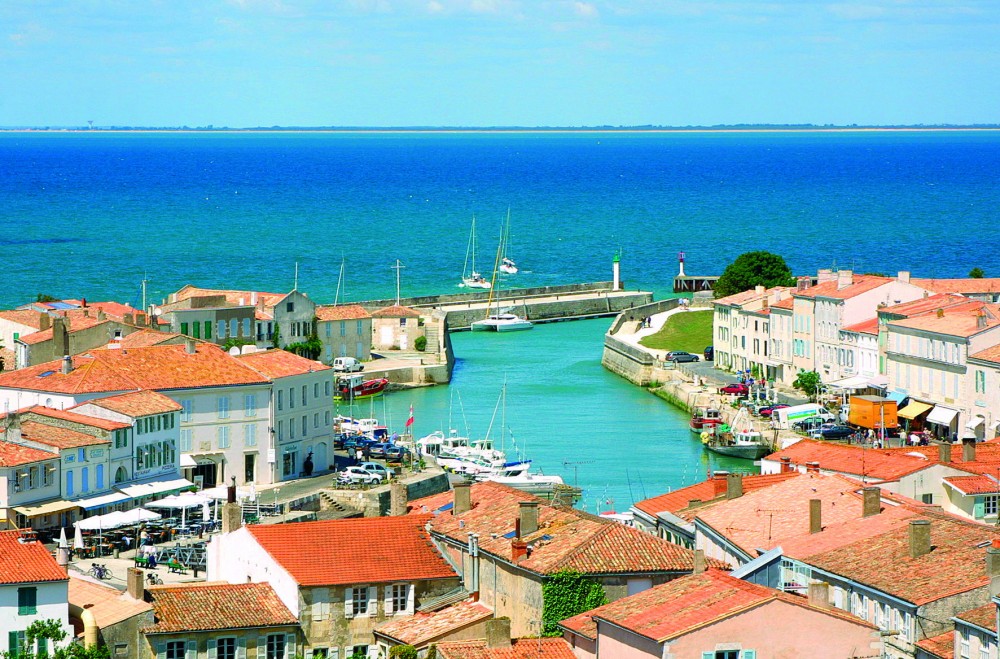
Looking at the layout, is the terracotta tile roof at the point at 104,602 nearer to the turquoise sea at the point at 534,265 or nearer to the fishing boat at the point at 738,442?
the turquoise sea at the point at 534,265

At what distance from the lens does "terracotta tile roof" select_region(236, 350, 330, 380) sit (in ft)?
186

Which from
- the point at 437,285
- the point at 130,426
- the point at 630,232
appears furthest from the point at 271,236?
the point at 130,426

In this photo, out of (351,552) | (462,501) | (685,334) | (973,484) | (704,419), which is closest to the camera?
(351,552)

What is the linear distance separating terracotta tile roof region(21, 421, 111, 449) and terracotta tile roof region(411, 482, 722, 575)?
11770 millimetres

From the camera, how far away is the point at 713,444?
2589 inches

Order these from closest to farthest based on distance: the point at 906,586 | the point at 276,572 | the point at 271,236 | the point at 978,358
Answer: the point at 906,586, the point at 276,572, the point at 978,358, the point at 271,236

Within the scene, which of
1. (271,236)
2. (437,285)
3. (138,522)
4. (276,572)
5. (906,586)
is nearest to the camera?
(906,586)

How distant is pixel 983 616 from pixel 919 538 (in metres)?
3.98

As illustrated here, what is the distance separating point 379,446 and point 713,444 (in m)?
12.0

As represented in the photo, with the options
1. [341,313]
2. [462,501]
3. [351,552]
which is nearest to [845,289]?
[341,313]

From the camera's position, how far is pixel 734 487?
40.3 metres

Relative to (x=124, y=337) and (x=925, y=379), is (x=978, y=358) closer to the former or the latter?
(x=925, y=379)

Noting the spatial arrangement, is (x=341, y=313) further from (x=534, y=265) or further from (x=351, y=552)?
(x=534, y=265)

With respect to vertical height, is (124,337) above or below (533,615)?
above
